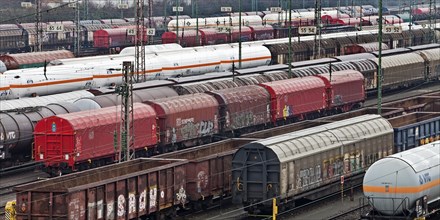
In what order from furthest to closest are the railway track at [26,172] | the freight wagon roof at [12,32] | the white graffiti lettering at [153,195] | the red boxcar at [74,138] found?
the freight wagon roof at [12,32]
the red boxcar at [74,138]
the railway track at [26,172]
the white graffiti lettering at [153,195]

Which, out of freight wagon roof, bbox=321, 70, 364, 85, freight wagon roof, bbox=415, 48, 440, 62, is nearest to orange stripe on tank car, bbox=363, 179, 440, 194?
freight wagon roof, bbox=321, 70, 364, 85

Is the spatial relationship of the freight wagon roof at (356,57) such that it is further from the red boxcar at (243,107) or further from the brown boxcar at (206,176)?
the brown boxcar at (206,176)

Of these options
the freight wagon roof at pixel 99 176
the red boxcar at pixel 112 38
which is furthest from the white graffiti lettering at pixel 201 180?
the red boxcar at pixel 112 38

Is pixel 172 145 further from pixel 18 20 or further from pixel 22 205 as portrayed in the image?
pixel 18 20

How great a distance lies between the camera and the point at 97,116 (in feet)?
151

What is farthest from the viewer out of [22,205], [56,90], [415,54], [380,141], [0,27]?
[0,27]

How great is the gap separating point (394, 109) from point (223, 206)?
16.2 m

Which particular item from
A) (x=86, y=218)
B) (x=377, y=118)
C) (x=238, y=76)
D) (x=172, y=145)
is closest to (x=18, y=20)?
(x=238, y=76)

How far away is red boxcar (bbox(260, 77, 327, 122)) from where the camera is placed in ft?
→ 195

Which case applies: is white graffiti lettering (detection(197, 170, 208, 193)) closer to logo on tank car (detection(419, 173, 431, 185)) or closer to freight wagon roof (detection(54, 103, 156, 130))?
logo on tank car (detection(419, 173, 431, 185))

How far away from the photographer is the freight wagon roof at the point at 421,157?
32.7m

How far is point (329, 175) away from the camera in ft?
130

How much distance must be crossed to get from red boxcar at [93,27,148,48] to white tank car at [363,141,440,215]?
8156 cm

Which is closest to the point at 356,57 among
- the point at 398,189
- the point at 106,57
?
the point at 106,57
